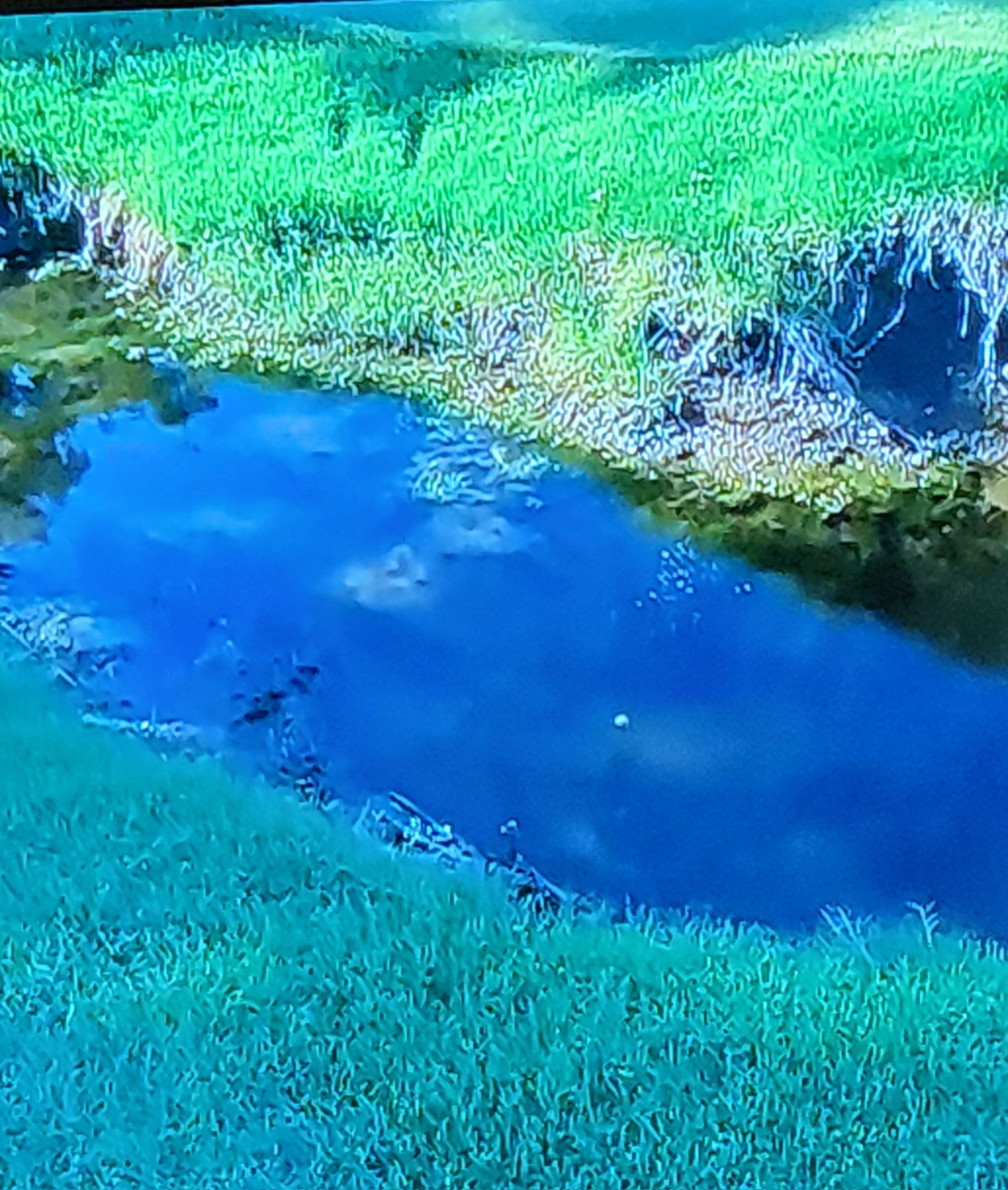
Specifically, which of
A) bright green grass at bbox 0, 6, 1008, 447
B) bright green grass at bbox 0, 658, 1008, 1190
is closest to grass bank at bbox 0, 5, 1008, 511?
bright green grass at bbox 0, 6, 1008, 447

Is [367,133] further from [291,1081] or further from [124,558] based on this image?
[291,1081]

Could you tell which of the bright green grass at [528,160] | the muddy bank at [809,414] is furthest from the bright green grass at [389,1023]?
the bright green grass at [528,160]

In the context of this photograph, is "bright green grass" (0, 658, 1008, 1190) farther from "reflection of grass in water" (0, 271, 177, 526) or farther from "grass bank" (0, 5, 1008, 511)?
"grass bank" (0, 5, 1008, 511)

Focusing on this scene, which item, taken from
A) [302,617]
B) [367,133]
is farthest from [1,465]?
[367,133]

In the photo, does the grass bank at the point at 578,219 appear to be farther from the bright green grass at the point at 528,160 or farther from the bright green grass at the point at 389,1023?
the bright green grass at the point at 389,1023

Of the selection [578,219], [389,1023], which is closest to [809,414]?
[578,219]

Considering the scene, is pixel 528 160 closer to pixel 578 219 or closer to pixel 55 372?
pixel 578 219
